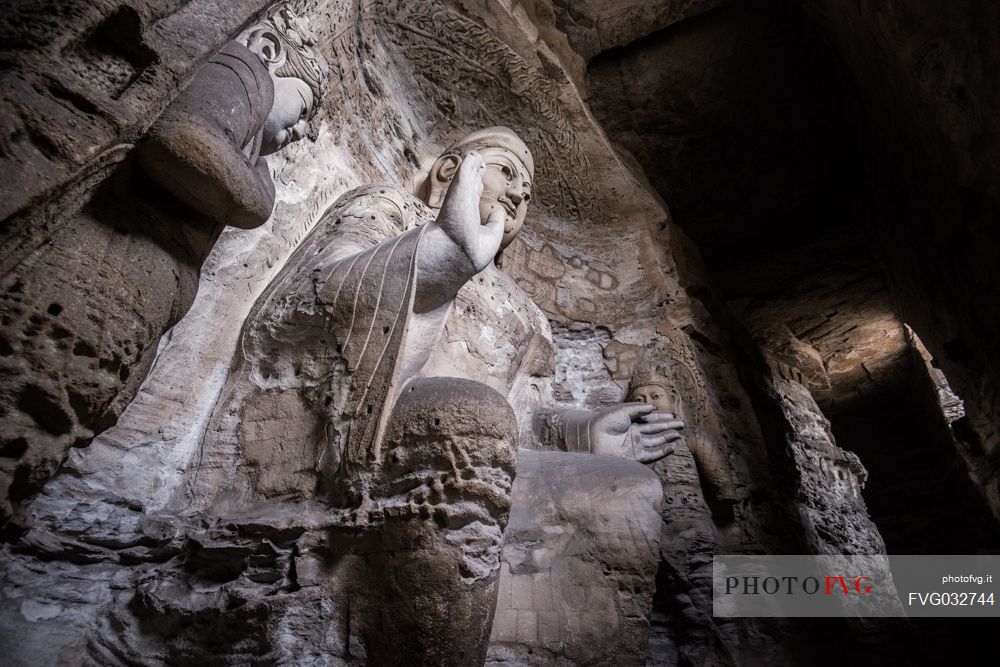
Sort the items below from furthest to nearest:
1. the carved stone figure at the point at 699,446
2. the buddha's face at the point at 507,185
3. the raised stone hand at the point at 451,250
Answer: the carved stone figure at the point at 699,446
the buddha's face at the point at 507,185
the raised stone hand at the point at 451,250

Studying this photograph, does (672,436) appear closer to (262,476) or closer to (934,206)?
(934,206)

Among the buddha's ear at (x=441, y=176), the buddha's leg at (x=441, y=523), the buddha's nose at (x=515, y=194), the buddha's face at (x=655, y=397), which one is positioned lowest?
the buddha's leg at (x=441, y=523)

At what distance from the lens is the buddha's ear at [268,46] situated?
150cm

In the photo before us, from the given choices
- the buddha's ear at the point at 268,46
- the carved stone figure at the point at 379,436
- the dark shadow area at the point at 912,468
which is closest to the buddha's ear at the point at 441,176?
the carved stone figure at the point at 379,436

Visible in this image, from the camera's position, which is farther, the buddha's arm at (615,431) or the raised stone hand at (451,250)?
the buddha's arm at (615,431)

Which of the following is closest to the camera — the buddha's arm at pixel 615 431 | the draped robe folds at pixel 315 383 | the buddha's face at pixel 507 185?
the draped robe folds at pixel 315 383

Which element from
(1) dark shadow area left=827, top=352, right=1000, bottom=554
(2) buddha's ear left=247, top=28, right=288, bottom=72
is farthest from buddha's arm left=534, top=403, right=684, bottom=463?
(1) dark shadow area left=827, top=352, right=1000, bottom=554

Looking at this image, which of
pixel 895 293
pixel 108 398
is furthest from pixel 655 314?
pixel 108 398

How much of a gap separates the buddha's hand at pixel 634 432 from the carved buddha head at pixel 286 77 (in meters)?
1.67

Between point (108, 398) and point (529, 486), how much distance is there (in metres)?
1.27

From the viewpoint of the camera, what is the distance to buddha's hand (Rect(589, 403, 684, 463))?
231cm

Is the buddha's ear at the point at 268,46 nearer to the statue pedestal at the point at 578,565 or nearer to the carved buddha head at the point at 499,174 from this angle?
the carved buddha head at the point at 499,174

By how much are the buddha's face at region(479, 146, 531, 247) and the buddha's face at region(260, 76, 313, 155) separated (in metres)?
0.99

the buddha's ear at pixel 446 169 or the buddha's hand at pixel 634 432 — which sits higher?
the buddha's ear at pixel 446 169
